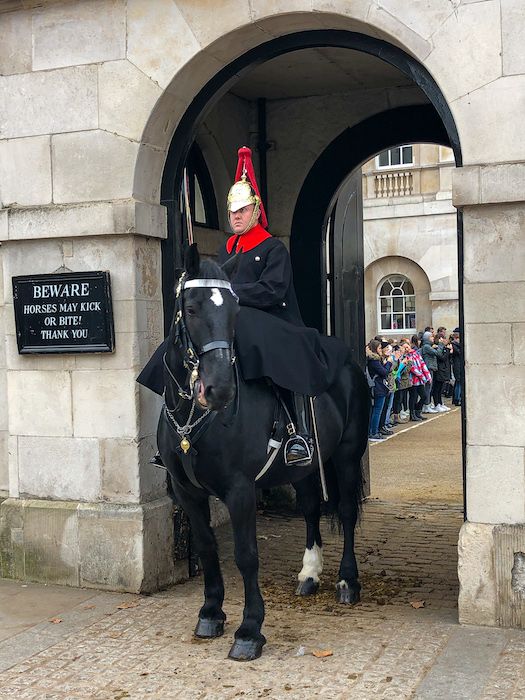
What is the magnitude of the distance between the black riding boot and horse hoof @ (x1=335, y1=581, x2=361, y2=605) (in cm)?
104

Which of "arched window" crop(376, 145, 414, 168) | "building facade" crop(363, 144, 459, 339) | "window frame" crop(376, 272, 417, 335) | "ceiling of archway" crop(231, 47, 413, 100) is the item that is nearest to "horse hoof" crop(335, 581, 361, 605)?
"ceiling of archway" crop(231, 47, 413, 100)

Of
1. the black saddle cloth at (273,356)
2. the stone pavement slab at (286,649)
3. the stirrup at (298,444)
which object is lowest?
the stone pavement slab at (286,649)

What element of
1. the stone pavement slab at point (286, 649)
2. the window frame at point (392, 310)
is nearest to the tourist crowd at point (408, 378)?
the window frame at point (392, 310)

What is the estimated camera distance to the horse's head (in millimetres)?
4777

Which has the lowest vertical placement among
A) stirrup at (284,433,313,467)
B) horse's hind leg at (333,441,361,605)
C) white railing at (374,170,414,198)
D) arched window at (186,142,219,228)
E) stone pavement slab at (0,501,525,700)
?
stone pavement slab at (0,501,525,700)

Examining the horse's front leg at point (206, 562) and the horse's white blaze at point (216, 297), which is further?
the horse's front leg at point (206, 562)

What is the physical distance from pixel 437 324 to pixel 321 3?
22.1 meters

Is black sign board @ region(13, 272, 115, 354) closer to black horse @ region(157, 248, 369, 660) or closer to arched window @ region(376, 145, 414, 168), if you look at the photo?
black horse @ region(157, 248, 369, 660)

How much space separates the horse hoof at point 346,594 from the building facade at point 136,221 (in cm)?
91

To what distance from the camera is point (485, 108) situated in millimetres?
5727

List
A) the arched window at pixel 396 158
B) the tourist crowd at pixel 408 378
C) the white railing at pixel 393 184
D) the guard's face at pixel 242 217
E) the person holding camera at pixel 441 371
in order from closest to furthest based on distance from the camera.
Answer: the guard's face at pixel 242 217 → the tourist crowd at pixel 408 378 → the person holding camera at pixel 441 371 → the white railing at pixel 393 184 → the arched window at pixel 396 158

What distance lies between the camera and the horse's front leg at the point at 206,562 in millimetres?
5668

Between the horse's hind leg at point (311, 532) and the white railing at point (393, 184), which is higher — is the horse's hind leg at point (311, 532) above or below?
below

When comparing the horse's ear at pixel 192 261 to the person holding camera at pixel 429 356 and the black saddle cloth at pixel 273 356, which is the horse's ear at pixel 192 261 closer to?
the black saddle cloth at pixel 273 356
